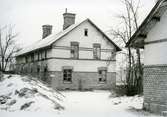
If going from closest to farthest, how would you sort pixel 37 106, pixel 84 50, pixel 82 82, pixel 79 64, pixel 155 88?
pixel 155 88, pixel 37 106, pixel 82 82, pixel 79 64, pixel 84 50

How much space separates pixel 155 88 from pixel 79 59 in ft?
66.6

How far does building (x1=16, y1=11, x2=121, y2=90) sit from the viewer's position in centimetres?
3381

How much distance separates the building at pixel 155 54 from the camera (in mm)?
14609

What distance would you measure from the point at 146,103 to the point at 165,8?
4.80 metres

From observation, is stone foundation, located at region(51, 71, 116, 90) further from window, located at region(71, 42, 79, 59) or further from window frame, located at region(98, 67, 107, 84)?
window, located at region(71, 42, 79, 59)

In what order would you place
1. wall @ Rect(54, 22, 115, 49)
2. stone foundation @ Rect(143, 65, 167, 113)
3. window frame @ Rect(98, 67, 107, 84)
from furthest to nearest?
1. window frame @ Rect(98, 67, 107, 84)
2. wall @ Rect(54, 22, 115, 49)
3. stone foundation @ Rect(143, 65, 167, 113)

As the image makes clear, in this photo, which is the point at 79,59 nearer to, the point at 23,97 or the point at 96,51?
the point at 96,51

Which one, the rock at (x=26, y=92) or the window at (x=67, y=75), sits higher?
the window at (x=67, y=75)

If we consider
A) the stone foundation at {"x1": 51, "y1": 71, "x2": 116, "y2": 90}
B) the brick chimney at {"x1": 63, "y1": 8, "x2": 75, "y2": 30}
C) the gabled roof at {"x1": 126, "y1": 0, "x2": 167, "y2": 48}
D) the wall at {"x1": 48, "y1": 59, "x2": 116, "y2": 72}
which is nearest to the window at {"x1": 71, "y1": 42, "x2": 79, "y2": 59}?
the wall at {"x1": 48, "y1": 59, "x2": 116, "y2": 72}

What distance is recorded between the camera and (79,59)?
3506 centimetres

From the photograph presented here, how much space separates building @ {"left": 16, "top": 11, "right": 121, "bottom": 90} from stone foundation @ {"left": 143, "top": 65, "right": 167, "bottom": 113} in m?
17.2

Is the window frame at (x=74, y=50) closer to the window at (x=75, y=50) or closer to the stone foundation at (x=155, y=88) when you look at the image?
the window at (x=75, y=50)

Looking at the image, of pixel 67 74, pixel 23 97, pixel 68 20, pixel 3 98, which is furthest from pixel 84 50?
pixel 23 97

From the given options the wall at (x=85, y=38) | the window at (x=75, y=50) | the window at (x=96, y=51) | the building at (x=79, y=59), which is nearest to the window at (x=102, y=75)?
the building at (x=79, y=59)
